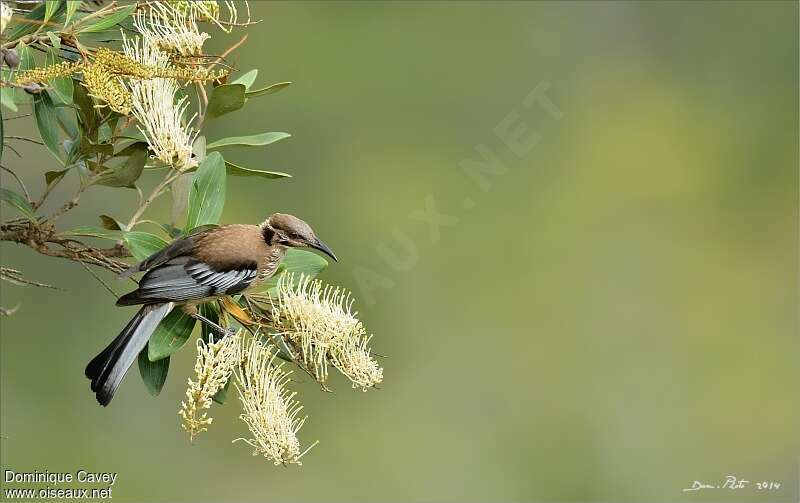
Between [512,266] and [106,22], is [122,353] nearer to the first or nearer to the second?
[106,22]

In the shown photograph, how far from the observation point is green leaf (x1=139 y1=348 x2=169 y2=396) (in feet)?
5.24

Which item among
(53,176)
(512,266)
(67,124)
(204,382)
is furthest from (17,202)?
(512,266)

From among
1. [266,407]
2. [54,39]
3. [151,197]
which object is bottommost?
[266,407]

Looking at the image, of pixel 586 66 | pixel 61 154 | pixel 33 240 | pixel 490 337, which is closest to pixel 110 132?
pixel 61 154

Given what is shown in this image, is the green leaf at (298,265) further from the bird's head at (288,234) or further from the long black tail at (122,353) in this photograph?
the long black tail at (122,353)

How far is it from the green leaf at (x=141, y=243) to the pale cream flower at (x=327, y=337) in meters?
0.22

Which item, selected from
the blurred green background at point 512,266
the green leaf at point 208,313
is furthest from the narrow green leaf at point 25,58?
the blurred green background at point 512,266

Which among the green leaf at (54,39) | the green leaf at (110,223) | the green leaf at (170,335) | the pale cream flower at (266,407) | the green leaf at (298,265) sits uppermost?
the green leaf at (54,39)

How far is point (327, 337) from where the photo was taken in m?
1.46

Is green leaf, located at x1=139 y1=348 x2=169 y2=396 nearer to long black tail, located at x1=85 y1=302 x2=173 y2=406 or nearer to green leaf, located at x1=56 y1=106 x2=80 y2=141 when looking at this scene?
long black tail, located at x1=85 y1=302 x2=173 y2=406

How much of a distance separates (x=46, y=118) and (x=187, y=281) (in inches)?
13.3

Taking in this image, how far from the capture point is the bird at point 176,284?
60.3 inches

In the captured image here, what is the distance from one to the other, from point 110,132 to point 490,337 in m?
5.49

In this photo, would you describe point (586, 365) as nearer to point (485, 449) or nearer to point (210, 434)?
point (485, 449)
